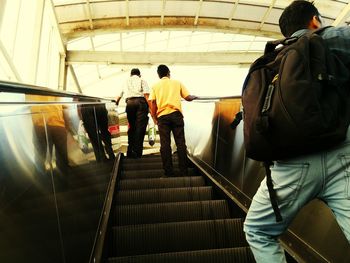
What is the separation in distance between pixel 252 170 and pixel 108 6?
257 inches

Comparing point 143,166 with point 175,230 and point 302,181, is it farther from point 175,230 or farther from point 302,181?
point 302,181

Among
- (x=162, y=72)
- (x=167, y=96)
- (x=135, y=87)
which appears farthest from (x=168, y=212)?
(x=135, y=87)

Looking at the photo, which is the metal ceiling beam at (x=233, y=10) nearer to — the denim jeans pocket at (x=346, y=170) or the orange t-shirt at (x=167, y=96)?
the orange t-shirt at (x=167, y=96)

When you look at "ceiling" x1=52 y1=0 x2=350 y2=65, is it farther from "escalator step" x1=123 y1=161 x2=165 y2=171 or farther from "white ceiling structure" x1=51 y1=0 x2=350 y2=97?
"escalator step" x1=123 y1=161 x2=165 y2=171

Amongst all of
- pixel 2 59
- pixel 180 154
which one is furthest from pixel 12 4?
pixel 180 154

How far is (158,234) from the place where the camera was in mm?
2748

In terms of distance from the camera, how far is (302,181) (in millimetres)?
1417

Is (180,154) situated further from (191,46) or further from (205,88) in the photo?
(205,88)

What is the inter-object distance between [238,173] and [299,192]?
1956 mm

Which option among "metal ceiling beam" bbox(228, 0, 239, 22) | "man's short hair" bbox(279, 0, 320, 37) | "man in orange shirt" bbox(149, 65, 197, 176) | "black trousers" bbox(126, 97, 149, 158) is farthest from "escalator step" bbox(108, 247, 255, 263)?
"metal ceiling beam" bbox(228, 0, 239, 22)

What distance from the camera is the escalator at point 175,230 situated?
7.70ft

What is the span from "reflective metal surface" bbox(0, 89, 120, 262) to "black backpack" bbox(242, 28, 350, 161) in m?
0.91

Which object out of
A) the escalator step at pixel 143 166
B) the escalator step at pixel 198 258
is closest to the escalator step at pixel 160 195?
the escalator step at pixel 198 258

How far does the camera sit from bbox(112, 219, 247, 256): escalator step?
8.91ft
